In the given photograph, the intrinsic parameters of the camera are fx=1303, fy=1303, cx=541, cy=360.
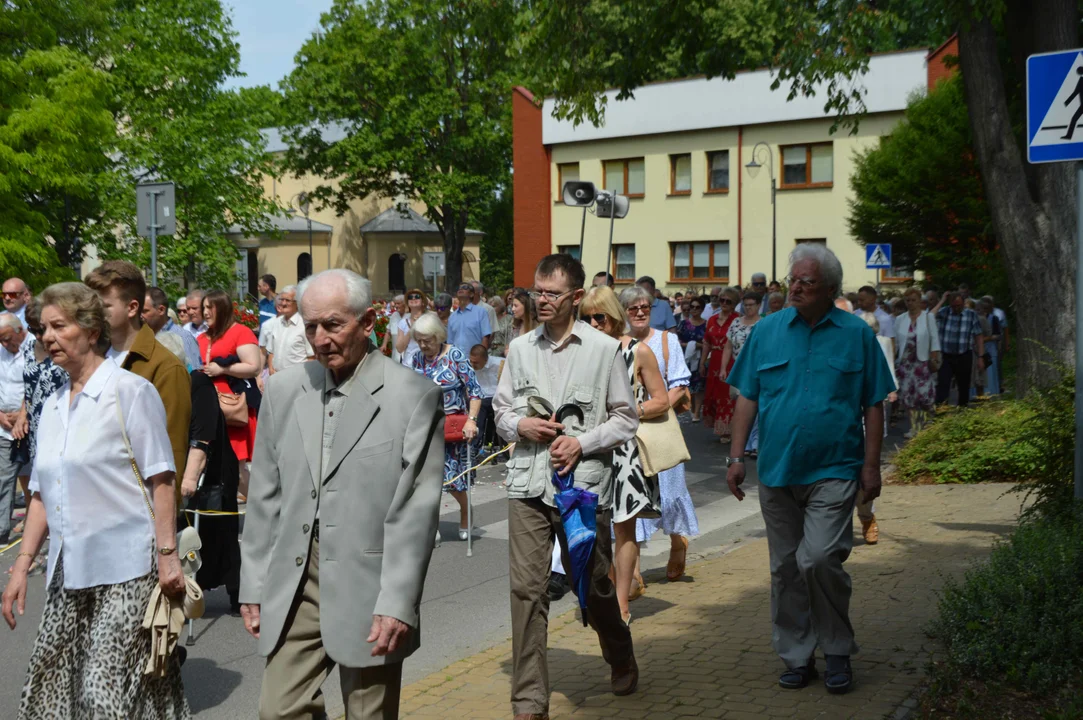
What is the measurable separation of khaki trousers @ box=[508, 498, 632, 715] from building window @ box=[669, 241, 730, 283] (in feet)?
133

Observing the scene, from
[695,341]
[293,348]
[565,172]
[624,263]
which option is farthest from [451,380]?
[565,172]

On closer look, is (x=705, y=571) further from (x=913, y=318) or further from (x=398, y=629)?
(x=913, y=318)

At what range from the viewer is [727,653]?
6.46 metres

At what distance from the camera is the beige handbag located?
289 inches

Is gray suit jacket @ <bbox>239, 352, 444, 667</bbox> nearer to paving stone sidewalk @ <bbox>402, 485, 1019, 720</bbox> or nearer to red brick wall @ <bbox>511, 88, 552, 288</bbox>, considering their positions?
paving stone sidewalk @ <bbox>402, 485, 1019, 720</bbox>

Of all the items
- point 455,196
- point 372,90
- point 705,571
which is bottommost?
point 705,571

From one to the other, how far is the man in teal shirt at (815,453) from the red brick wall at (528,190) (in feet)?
144

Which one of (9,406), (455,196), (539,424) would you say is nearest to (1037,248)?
(539,424)

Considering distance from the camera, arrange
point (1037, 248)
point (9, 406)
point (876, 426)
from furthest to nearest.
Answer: point (1037, 248) < point (9, 406) < point (876, 426)

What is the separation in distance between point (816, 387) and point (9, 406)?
727 centimetres

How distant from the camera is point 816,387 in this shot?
5.88 metres

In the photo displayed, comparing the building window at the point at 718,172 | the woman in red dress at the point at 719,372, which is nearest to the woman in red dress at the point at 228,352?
the woman in red dress at the point at 719,372

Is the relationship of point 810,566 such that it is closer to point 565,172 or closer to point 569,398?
point 569,398

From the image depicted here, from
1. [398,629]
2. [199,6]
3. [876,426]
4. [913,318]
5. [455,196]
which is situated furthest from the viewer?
[455,196]
